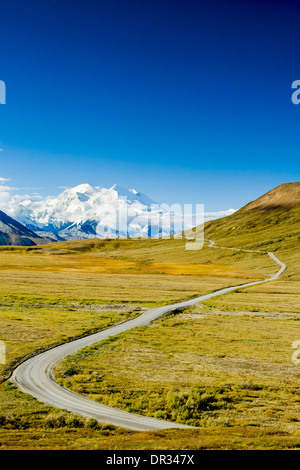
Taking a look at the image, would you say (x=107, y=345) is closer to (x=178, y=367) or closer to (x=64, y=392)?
(x=178, y=367)

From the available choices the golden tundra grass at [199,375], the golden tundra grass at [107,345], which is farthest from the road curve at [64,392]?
the golden tundra grass at [107,345]

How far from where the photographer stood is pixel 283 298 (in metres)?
93.9

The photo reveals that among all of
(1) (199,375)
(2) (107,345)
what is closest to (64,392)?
(1) (199,375)

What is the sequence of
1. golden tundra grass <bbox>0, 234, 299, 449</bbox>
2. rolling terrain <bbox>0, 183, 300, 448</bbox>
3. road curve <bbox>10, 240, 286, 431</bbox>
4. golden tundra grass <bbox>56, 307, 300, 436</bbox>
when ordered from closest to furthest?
golden tundra grass <bbox>0, 234, 299, 449</bbox>, rolling terrain <bbox>0, 183, 300, 448</bbox>, road curve <bbox>10, 240, 286, 431</bbox>, golden tundra grass <bbox>56, 307, 300, 436</bbox>

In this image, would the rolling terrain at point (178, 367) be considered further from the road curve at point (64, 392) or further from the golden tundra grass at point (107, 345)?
the road curve at point (64, 392)

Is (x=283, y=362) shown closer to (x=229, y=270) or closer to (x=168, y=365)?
(x=168, y=365)

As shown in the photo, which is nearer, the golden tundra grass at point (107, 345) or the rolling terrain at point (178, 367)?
the golden tundra grass at point (107, 345)

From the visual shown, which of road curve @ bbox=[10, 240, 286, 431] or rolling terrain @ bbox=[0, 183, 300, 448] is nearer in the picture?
rolling terrain @ bbox=[0, 183, 300, 448]

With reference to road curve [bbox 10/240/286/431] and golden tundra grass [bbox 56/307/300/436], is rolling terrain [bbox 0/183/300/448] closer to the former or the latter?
golden tundra grass [bbox 56/307/300/436]

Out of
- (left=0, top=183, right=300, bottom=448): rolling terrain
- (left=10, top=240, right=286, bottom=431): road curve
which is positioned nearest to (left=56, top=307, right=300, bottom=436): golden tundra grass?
(left=0, top=183, right=300, bottom=448): rolling terrain

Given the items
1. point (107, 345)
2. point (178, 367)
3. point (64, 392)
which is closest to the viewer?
point (64, 392)
